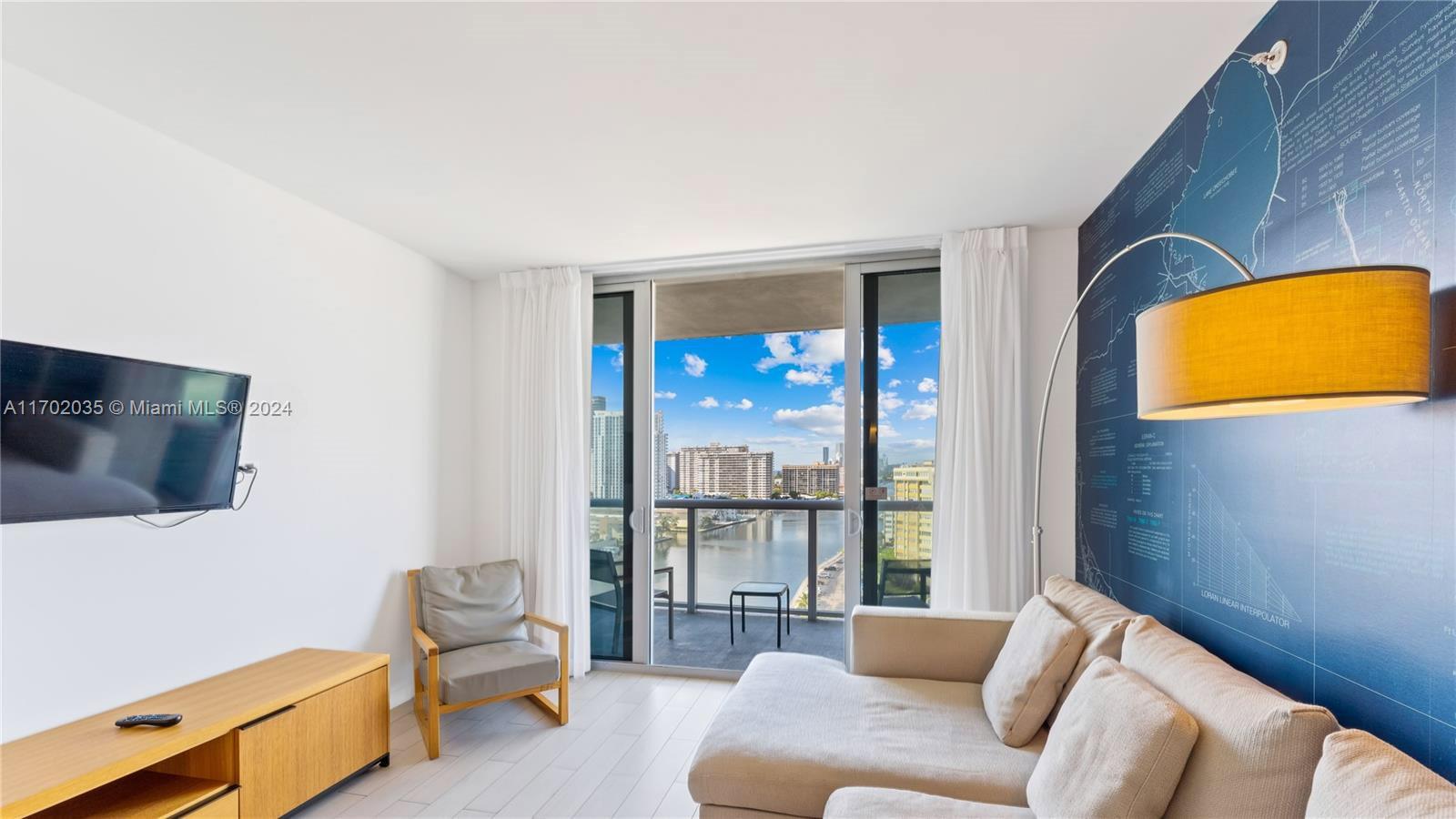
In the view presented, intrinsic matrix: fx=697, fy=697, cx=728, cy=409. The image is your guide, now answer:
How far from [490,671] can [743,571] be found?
2.19 m

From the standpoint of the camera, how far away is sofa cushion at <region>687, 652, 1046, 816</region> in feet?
6.81

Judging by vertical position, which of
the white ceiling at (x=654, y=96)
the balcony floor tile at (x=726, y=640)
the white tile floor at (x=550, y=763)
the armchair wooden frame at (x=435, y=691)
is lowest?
the white tile floor at (x=550, y=763)

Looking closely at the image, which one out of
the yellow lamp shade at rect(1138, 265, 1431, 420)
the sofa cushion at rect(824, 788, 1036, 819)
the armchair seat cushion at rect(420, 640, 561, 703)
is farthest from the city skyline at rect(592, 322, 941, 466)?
the yellow lamp shade at rect(1138, 265, 1431, 420)

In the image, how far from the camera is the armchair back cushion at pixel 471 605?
374 cm

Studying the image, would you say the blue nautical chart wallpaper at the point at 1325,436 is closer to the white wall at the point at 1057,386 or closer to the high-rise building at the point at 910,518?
the white wall at the point at 1057,386

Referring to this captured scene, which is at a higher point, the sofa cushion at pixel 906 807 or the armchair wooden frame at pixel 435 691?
the sofa cushion at pixel 906 807

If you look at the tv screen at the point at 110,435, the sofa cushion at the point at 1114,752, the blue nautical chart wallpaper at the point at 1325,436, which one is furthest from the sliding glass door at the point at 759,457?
the tv screen at the point at 110,435

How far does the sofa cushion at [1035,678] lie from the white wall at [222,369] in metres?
2.99

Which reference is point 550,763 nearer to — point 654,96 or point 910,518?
point 910,518

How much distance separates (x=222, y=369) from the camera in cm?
285

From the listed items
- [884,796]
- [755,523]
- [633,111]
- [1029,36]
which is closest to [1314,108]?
[1029,36]

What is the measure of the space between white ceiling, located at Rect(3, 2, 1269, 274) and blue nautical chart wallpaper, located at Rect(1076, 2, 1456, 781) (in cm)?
31

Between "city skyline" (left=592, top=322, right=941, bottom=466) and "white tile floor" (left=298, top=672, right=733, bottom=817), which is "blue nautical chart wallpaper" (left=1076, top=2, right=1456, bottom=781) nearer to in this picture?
"white tile floor" (left=298, top=672, right=733, bottom=817)

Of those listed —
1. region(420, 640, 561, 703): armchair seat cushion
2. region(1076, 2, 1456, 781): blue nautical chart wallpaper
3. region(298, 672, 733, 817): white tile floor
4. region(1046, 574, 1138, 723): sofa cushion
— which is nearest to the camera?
region(1076, 2, 1456, 781): blue nautical chart wallpaper
